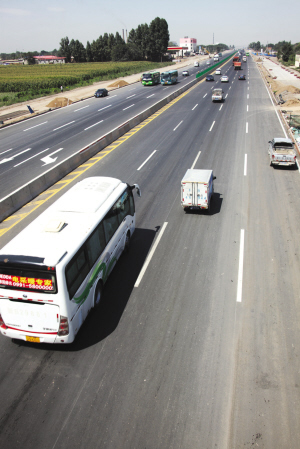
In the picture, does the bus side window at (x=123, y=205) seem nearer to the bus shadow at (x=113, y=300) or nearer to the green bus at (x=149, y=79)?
the bus shadow at (x=113, y=300)

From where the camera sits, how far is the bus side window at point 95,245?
977 cm

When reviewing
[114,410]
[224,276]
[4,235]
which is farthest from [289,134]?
[114,410]

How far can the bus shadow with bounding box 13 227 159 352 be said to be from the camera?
9419mm

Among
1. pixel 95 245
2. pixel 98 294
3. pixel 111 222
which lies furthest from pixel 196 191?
pixel 98 294

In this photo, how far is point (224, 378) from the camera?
8117 millimetres

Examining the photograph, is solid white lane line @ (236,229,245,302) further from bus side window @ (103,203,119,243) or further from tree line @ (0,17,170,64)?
tree line @ (0,17,170,64)

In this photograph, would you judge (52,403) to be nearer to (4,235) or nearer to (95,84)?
(4,235)

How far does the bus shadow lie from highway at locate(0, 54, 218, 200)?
11350mm

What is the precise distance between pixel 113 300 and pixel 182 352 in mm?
3195

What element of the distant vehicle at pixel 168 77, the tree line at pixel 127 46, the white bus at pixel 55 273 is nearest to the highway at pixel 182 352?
the white bus at pixel 55 273

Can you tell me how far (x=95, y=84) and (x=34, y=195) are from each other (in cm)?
7063

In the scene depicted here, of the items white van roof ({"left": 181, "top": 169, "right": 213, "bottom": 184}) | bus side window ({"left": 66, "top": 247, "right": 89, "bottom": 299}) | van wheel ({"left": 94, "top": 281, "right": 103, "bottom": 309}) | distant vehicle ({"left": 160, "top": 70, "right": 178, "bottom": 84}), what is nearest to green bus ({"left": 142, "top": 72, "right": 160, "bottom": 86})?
distant vehicle ({"left": 160, "top": 70, "right": 178, "bottom": 84})

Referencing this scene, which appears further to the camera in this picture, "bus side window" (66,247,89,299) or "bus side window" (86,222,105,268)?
"bus side window" (86,222,105,268)

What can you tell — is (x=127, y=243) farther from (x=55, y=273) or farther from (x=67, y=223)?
(x=55, y=273)
